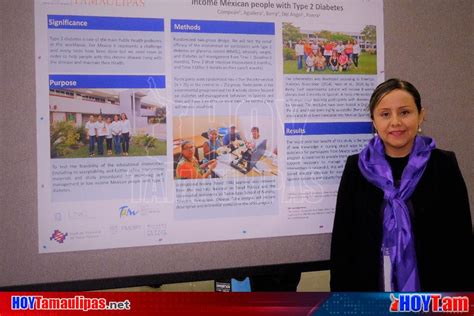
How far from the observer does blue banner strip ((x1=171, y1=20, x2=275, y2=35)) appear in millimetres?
1520

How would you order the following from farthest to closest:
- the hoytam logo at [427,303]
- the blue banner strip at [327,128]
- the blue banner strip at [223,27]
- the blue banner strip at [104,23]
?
the blue banner strip at [327,128]
the blue banner strip at [223,27]
the blue banner strip at [104,23]
the hoytam logo at [427,303]

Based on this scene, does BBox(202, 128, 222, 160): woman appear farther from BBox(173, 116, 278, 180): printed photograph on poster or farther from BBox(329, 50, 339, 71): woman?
BBox(329, 50, 339, 71): woman

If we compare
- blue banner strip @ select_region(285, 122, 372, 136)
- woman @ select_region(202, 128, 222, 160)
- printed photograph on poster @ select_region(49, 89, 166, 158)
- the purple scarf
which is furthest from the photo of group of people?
the purple scarf

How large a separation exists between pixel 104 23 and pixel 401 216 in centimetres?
123

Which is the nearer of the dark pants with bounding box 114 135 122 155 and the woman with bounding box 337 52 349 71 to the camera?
the dark pants with bounding box 114 135 122 155

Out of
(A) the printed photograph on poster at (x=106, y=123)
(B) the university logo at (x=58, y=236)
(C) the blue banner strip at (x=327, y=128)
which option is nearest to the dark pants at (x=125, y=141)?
(A) the printed photograph on poster at (x=106, y=123)

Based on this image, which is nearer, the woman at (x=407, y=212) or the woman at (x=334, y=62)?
the woman at (x=407, y=212)

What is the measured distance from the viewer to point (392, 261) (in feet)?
4.76

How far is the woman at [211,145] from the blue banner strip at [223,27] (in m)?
0.37

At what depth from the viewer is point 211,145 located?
1552 mm

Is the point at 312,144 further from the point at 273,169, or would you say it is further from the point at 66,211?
the point at 66,211

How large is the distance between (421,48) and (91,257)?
154 cm

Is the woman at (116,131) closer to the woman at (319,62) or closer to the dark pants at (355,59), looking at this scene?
the woman at (319,62)

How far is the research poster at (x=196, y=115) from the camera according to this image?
1428 millimetres
